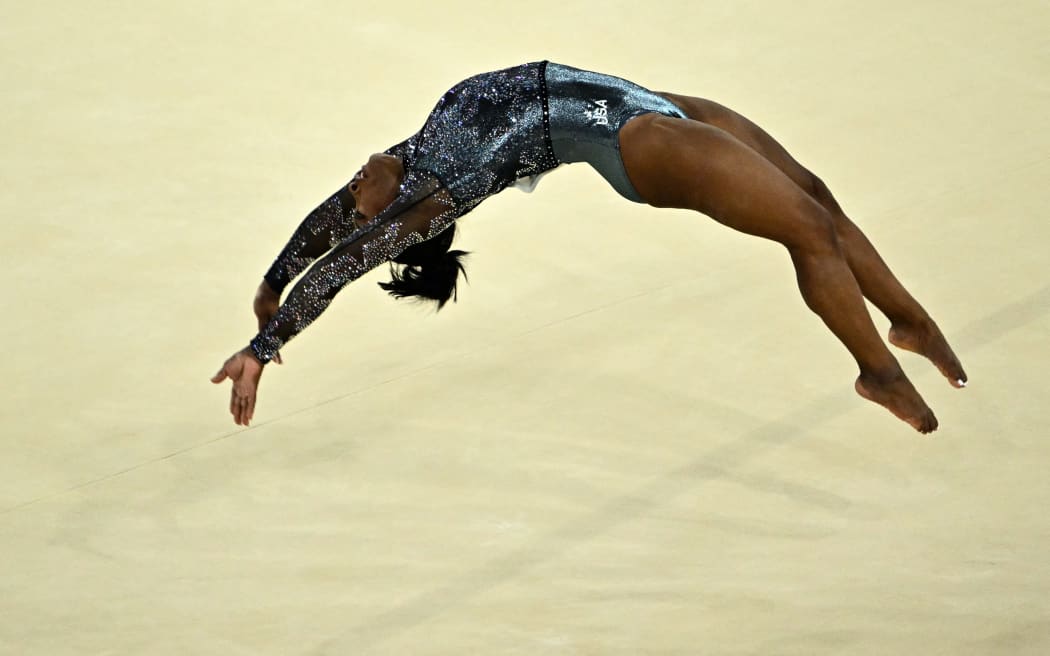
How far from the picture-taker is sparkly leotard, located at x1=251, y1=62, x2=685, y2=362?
3.57 metres

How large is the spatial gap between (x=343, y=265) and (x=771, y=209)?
94cm

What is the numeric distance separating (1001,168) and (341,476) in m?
2.77

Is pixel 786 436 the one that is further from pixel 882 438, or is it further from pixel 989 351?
pixel 989 351

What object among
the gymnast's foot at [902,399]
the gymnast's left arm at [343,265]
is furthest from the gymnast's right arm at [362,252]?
the gymnast's foot at [902,399]

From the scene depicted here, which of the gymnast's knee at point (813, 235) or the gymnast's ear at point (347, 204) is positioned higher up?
the gymnast's ear at point (347, 204)

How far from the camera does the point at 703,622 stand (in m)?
3.90

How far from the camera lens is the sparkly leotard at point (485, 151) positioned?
140 inches

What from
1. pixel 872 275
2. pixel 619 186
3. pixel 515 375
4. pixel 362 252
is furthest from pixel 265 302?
pixel 872 275

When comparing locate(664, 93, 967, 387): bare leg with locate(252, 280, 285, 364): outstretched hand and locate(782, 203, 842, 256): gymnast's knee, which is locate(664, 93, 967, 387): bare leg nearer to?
locate(782, 203, 842, 256): gymnast's knee

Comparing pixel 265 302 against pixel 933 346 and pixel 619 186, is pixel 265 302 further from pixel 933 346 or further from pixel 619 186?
pixel 933 346

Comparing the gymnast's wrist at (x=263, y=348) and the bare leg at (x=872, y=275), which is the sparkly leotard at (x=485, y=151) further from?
the bare leg at (x=872, y=275)

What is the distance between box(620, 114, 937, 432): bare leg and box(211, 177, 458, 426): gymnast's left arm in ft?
1.51

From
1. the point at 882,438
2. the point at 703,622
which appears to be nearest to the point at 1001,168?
the point at 882,438

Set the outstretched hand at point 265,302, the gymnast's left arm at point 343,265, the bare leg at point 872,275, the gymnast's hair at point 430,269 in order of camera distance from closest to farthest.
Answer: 1. the gymnast's left arm at point 343,265
2. the bare leg at point 872,275
3. the gymnast's hair at point 430,269
4. the outstretched hand at point 265,302
